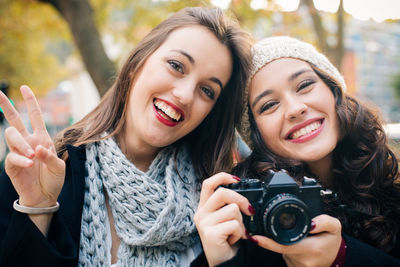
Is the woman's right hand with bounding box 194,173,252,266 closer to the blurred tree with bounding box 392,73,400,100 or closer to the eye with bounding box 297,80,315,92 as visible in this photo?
the eye with bounding box 297,80,315,92

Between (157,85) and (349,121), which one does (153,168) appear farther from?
(349,121)

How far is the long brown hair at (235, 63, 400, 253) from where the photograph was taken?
1932mm

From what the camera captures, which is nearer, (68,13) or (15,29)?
(68,13)

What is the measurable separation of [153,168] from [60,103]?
34911 millimetres

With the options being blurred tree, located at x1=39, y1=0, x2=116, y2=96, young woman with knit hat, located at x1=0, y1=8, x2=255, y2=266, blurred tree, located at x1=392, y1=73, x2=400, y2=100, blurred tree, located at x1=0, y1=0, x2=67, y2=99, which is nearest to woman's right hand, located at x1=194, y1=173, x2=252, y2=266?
young woman with knit hat, located at x1=0, y1=8, x2=255, y2=266

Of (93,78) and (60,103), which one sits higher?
(93,78)

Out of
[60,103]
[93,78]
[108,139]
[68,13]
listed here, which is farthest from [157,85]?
[60,103]

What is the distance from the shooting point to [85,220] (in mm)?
1771

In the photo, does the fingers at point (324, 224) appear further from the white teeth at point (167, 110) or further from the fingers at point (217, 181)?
the white teeth at point (167, 110)

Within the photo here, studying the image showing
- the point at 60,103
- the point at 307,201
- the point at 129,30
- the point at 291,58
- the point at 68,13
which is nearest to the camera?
the point at 307,201

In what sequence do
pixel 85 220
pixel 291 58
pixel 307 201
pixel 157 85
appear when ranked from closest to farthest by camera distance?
pixel 307 201 → pixel 85 220 → pixel 157 85 → pixel 291 58

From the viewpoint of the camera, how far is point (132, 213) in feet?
6.01

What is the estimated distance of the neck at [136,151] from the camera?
214 cm

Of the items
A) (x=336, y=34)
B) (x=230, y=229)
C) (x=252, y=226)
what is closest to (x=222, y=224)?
(x=230, y=229)
